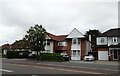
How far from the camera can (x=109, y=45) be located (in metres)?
60.3

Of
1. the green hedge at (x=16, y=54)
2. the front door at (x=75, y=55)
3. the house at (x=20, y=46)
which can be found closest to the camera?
the house at (x=20, y=46)

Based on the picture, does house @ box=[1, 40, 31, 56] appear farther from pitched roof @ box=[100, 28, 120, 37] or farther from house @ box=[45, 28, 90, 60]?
pitched roof @ box=[100, 28, 120, 37]

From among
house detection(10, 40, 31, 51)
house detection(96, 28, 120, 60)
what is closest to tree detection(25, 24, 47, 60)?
house detection(10, 40, 31, 51)

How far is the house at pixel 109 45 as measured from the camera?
58.4 meters

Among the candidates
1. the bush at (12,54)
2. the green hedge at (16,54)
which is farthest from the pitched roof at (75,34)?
the bush at (12,54)

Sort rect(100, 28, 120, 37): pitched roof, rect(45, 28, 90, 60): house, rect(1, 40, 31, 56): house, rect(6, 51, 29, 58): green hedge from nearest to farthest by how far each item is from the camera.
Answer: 1. rect(100, 28, 120, 37): pitched roof
2. rect(1, 40, 31, 56): house
3. rect(45, 28, 90, 60): house
4. rect(6, 51, 29, 58): green hedge

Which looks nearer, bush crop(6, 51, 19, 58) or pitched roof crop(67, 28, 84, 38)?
pitched roof crop(67, 28, 84, 38)

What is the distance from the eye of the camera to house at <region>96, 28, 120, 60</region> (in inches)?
2301

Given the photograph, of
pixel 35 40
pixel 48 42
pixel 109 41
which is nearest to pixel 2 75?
pixel 35 40

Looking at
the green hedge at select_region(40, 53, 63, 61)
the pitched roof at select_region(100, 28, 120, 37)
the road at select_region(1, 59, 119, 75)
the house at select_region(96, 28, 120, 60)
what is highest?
the pitched roof at select_region(100, 28, 120, 37)

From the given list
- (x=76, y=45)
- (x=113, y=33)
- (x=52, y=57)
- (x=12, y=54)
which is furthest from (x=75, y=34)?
(x=12, y=54)

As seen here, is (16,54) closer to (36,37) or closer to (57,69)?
(36,37)

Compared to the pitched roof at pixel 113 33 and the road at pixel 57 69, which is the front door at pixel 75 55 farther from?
the road at pixel 57 69

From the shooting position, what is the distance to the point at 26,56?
7825 cm
